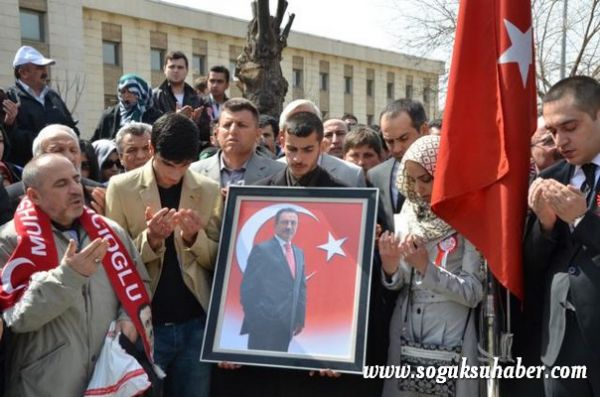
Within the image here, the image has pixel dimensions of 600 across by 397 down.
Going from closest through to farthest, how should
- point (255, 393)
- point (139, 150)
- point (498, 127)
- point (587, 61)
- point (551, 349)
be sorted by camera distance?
point (551, 349)
point (498, 127)
point (255, 393)
point (139, 150)
point (587, 61)

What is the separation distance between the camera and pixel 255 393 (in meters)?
3.58

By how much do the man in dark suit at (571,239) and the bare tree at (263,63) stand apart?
8083 millimetres

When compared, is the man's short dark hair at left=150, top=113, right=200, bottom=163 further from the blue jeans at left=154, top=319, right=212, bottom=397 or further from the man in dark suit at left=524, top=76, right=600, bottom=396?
the man in dark suit at left=524, top=76, right=600, bottom=396

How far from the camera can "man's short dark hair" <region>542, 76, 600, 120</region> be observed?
300 centimetres

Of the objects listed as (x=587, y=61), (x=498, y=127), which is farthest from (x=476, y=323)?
(x=587, y=61)

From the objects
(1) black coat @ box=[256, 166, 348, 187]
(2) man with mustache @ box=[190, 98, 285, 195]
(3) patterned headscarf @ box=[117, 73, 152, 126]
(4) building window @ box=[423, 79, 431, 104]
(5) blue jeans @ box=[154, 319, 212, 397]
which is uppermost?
(4) building window @ box=[423, 79, 431, 104]

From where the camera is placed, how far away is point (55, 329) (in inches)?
121

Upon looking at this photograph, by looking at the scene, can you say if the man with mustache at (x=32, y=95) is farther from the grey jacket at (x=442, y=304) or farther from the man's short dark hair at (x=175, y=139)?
the grey jacket at (x=442, y=304)

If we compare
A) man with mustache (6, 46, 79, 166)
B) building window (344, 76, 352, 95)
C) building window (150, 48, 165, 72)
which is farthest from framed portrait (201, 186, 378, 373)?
building window (344, 76, 352, 95)

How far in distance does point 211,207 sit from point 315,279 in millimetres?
784

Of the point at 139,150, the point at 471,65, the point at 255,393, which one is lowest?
the point at 255,393

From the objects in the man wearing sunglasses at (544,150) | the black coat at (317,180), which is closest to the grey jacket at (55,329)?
the black coat at (317,180)

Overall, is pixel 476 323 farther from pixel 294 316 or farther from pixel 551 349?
pixel 294 316

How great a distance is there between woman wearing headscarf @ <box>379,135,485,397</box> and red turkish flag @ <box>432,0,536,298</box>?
141 millimetres
